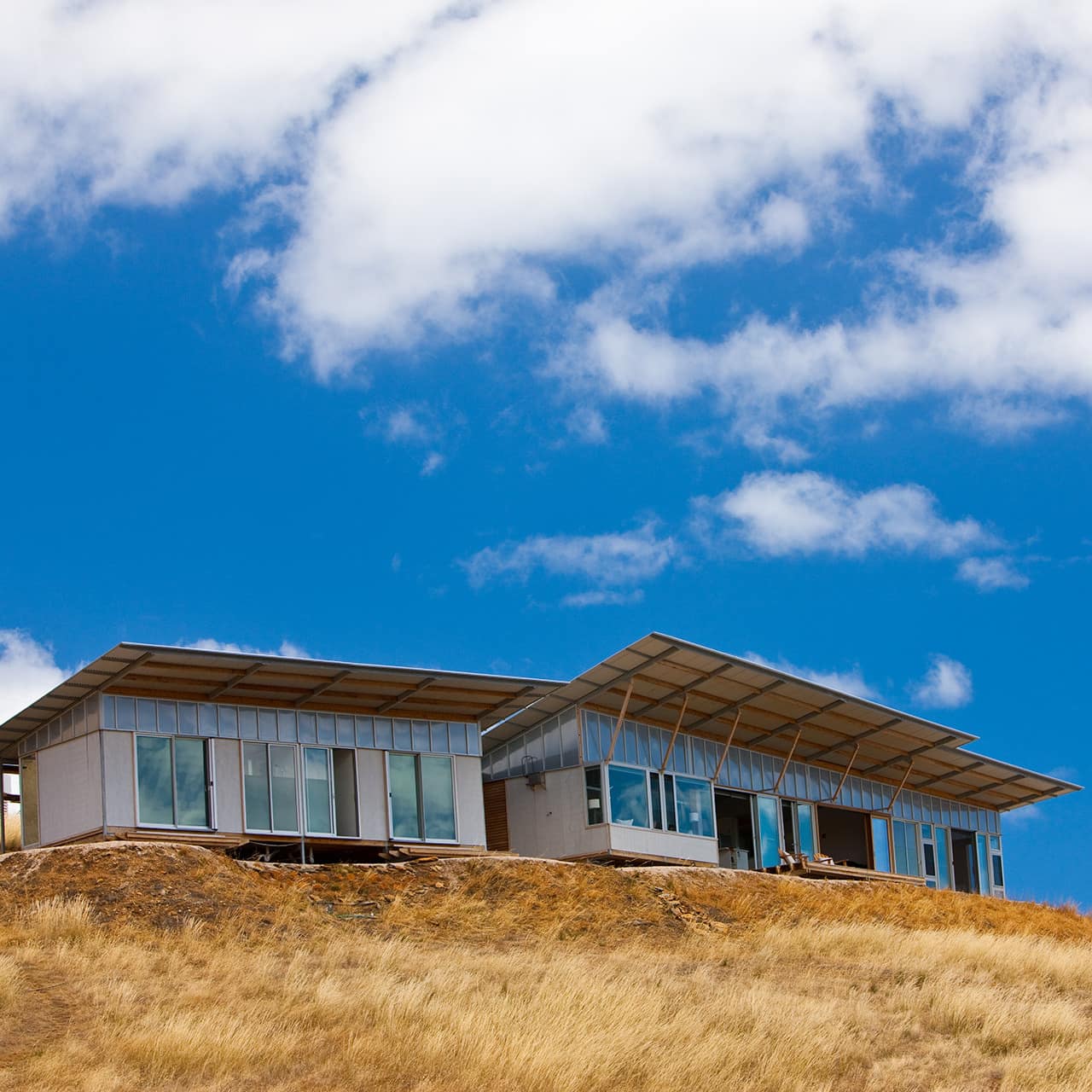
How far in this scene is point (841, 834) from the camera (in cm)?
5128

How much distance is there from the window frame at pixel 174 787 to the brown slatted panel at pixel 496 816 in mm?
8981

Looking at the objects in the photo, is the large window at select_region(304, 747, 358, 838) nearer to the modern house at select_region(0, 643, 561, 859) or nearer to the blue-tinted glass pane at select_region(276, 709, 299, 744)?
the modern house at select_region(0, 643, 561, 859)

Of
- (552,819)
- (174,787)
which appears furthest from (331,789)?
(552,819)

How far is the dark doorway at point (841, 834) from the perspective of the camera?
164 ft

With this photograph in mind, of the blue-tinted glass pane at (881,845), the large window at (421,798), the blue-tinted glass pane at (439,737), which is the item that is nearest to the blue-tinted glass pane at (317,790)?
the large window at (421,798)

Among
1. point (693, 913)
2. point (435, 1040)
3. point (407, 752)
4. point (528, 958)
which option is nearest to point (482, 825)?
point (407, 752)

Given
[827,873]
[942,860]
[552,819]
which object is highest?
[552,819]

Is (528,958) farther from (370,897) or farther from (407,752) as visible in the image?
(407,752)

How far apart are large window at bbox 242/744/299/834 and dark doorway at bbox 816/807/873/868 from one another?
22.9m

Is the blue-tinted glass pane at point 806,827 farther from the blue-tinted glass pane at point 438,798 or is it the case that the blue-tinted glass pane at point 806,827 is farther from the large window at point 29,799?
the large window at point 29,799

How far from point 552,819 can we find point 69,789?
11740mm

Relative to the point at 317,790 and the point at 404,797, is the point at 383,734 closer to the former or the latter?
the point at 404,797

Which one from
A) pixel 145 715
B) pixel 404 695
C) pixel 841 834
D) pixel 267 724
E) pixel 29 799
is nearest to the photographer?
pixel 145 715

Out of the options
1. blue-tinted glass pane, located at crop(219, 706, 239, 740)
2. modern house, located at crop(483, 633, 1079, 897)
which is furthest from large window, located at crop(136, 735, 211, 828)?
modern house, located at crop(483, 633, 1079, 897)
